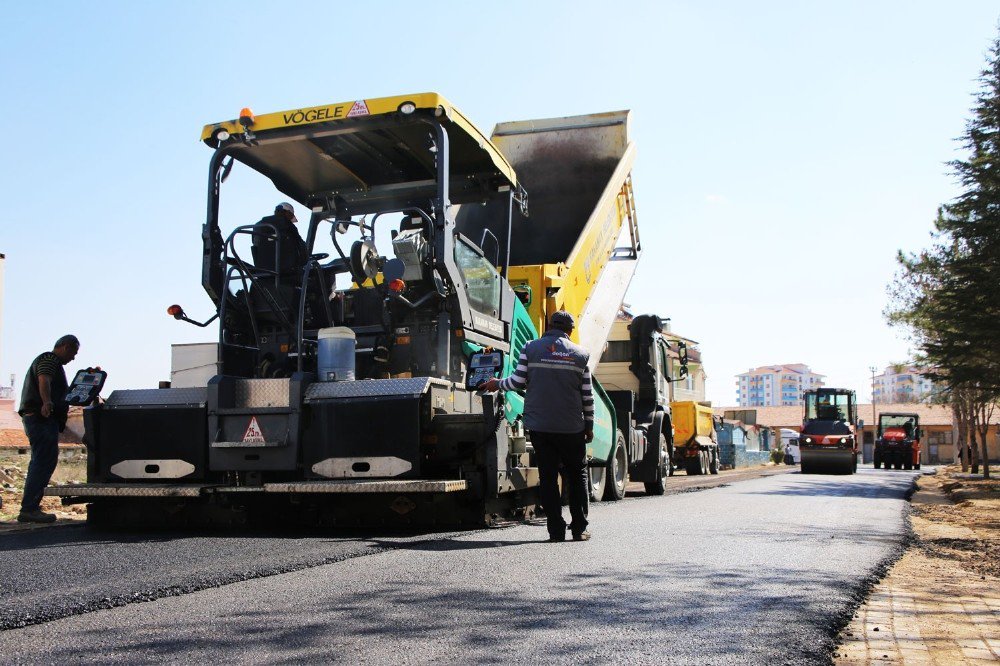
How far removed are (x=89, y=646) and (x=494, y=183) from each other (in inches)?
222

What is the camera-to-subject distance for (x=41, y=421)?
300 inches

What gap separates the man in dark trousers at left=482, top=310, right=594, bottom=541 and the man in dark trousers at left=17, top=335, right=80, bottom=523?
3.66m

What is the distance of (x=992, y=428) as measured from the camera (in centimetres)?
7712

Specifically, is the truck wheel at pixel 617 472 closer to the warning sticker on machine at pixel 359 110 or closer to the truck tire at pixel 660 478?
the truck tire at pixel 660 478

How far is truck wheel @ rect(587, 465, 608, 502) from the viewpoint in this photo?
10156mm

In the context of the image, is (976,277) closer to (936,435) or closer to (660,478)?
(660,478)

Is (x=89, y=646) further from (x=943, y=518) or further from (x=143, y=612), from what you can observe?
(x=943, y=518)

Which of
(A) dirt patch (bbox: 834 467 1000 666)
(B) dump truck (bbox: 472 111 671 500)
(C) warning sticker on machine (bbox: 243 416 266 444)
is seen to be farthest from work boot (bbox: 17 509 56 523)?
(A) dirt patch (bbox: 834 467 1000 666)

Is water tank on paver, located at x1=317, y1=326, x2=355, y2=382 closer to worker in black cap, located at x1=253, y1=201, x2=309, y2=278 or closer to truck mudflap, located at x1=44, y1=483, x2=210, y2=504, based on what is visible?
worker in black cap, located at x1=253, y1=201, x2=309, y2=278

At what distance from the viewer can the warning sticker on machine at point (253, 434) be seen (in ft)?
21.9

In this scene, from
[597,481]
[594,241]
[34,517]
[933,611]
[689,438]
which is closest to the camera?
[933,611]

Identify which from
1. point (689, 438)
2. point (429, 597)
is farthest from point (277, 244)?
point (689, 438)

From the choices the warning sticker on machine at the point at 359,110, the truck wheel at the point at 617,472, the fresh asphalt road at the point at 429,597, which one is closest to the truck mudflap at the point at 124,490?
the fresh asphalt road at the point at 429,597

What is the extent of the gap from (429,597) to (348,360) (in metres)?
3.08
